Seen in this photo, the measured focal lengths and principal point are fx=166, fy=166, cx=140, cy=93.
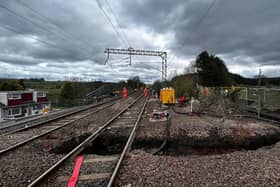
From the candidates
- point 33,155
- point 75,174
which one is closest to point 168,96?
point 33,155

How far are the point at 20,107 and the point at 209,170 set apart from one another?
42.0 metres

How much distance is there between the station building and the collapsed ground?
30.2 meters

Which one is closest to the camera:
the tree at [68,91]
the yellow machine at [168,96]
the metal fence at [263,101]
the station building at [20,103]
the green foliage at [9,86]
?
the metal fence at [263,101]

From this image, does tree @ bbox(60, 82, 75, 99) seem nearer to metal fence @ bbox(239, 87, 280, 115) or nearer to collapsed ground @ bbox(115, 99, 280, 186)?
metal fence @ bbox(239, 87, 280, 115)

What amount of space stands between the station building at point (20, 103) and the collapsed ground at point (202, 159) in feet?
99.0

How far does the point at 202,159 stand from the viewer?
177 inches

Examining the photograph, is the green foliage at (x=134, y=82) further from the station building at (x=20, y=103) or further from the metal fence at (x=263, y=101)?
the metal fence at (x=263, y=101)

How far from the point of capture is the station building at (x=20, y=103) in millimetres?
31703

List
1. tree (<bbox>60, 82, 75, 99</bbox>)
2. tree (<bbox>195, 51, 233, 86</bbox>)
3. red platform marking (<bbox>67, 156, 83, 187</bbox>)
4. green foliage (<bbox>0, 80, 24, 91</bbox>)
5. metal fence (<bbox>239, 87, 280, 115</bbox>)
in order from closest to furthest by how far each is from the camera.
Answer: red platform marking (<bbox>67, 156, 83, 187</bbox>), metal fence (<bbox>239, 87, 280, 115</bbox>), tree (<bbox>195, 51, 233, 86</bbox>), tree (<bbox>60, 82, 75, 99</bbox>), green foliage (<bbox>0, 80, 24, 91</bbox>)

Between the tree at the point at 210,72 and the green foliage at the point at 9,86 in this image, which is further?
the green foliage at the point at 9,86

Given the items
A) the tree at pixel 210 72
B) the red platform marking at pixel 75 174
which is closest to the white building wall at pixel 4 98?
the red platform marking at pixel 75 174

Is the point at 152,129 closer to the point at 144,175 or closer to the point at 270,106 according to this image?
the point at 144,175

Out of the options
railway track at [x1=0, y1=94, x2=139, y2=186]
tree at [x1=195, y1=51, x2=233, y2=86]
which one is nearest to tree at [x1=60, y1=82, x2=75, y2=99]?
tree at [x1=195, y1=51, x2=233, y2=86]

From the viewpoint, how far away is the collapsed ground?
11.1 ft
